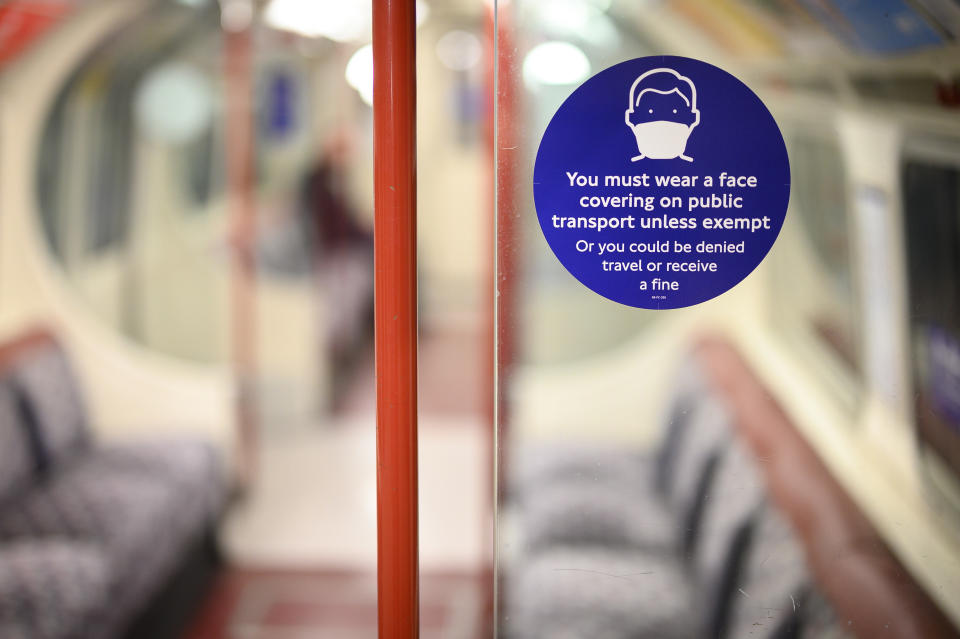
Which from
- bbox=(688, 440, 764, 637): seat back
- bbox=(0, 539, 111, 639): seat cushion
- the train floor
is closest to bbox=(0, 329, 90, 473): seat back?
bbox=(0, 539, 111, 639): seat cushion

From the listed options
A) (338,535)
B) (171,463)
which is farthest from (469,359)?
(171,463)

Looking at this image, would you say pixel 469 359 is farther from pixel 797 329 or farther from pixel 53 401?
pixel 797 329

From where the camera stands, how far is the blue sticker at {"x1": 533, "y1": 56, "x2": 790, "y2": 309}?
2.72 ft

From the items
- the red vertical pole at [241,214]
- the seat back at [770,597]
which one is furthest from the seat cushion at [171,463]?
the seat back at [770,597]

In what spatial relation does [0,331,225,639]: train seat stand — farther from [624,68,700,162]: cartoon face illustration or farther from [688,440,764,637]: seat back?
[624,68,700,162]: cartoon face illustration

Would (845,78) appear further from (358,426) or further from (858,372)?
(358,426)

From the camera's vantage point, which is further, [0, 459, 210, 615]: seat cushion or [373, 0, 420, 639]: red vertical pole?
[0, 459, 210, 615]: seat cushion

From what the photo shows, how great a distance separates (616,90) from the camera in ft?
2.72

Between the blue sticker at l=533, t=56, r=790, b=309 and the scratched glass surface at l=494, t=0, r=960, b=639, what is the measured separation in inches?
0.6

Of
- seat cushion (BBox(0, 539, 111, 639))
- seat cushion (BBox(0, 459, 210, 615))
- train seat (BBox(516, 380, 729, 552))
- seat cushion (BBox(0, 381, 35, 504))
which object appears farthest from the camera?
seat cushion (BBox(0, 381, 35, 504))

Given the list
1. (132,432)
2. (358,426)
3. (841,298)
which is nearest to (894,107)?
(841,298)

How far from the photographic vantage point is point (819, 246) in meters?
0.85

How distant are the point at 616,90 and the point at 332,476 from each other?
3098mm

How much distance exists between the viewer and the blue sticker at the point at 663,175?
2.72 feet
